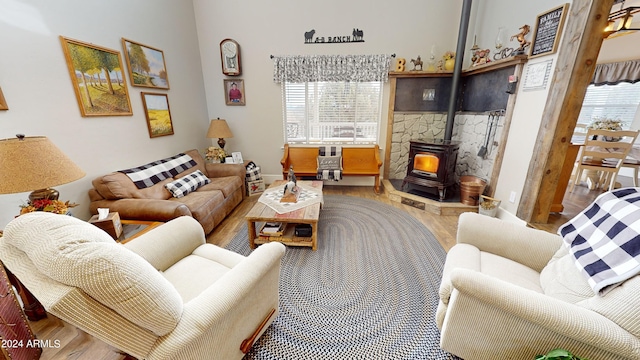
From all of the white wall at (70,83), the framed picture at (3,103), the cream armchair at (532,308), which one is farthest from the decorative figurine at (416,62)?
the framed picture at (3,103)

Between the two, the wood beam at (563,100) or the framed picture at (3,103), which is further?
the wood beam at (563,100)

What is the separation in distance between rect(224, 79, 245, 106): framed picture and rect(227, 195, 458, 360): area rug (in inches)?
96.1

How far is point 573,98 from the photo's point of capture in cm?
198

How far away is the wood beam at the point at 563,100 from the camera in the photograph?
6.01 feet

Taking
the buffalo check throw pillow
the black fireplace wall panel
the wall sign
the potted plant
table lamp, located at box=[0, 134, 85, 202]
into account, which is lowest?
the potted plant

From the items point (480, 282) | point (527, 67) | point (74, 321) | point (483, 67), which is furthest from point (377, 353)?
point (483, 67)

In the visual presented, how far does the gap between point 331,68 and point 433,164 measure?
2115 mm

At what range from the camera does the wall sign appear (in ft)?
11.6

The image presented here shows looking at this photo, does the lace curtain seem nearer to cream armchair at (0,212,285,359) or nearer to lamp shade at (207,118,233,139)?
lamp shade at (207,118,233,139)

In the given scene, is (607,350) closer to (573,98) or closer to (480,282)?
(480,282)

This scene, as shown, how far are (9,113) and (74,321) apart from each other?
203cm

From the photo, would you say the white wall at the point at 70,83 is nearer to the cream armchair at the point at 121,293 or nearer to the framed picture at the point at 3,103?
the framed picture at the point at 3,103

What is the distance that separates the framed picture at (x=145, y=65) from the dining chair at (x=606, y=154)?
532 centimetres

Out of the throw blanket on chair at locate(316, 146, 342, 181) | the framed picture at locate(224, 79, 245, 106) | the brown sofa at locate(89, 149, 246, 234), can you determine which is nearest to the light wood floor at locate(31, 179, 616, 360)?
the brown sofa at locate(89, 149, 246, 234)
